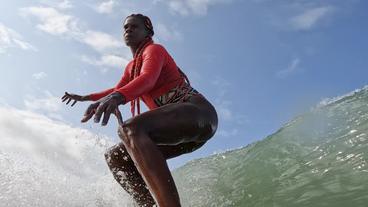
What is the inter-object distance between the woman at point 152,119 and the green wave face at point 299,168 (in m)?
2.90

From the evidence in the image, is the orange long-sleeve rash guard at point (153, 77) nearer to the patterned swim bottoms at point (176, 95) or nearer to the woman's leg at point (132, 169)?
the patterned swim bottoms at point (176, 95)

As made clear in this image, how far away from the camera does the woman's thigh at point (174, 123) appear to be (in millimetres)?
3105

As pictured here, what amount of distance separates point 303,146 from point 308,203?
5039mm

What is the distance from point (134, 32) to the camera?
4078 millimetres

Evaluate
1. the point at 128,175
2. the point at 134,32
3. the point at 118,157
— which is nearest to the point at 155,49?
the point at 134,32

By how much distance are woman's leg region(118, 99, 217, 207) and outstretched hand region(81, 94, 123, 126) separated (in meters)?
0.19

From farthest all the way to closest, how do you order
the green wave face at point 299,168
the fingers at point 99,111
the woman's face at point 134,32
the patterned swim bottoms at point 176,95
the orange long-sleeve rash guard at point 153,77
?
the green wave face at point 299,168 → the woman's face at point 134,32 → the patterned swim bottoms at point 176,95 → the orange long-sleeve rash guard at point 153,77 → the fingers at point 99,111

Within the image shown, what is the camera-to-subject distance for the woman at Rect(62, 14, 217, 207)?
116 inches

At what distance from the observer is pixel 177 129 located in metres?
3.26

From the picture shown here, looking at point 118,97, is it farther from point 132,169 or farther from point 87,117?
point 132,169

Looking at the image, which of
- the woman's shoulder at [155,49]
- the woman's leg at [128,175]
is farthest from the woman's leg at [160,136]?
the woman's leg at [128,175]

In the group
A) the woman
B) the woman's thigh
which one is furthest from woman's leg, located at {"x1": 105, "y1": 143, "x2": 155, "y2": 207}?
the woman's thigh

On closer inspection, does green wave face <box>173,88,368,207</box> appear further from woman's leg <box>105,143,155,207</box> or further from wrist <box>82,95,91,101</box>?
woman's leg <box>105,143,155,207</box>

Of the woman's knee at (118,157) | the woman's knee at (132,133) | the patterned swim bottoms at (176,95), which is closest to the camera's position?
the woman's knee at (132,133)
